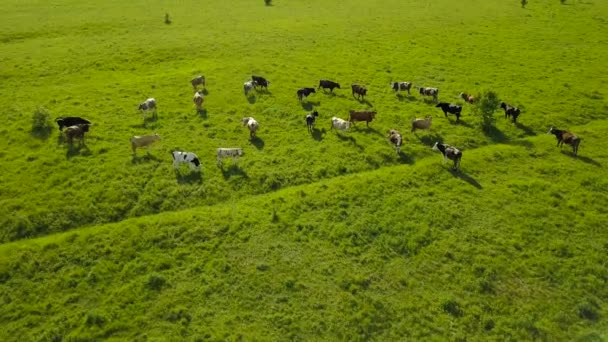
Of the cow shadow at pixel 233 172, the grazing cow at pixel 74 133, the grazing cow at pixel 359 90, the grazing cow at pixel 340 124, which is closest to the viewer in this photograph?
the cow shadow at pixel 233 172

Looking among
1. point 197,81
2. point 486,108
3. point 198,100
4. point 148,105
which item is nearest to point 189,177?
point 148,105

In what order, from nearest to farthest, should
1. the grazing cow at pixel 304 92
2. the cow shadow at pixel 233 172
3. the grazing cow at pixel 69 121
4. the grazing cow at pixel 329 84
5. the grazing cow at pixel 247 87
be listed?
the cow shadow at pixel 233 172
the grazing cow at pixel 69 121
the grazing cow at pixel 304 92
the grazing cow at pixel 247 87
the grazing cow at pixel 329 84

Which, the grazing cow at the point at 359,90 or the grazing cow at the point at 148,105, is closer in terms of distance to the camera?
the grazing cow at the point at 148,105

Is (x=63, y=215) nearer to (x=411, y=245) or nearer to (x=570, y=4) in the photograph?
(x=411, y=245)

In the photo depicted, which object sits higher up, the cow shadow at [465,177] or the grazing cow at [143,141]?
the grazing cow at [143,141]

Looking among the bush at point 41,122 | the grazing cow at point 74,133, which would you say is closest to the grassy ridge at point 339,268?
the grazing cow at point 74,133

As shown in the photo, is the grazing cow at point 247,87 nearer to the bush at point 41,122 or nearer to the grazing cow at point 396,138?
the grazing cow at point 396,138

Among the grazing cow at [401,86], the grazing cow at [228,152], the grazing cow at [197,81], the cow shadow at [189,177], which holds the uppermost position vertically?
the grazing cow at [401,86]

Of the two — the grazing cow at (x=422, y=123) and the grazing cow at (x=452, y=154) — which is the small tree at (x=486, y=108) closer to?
the grazing cow at (x=422, y=123)
